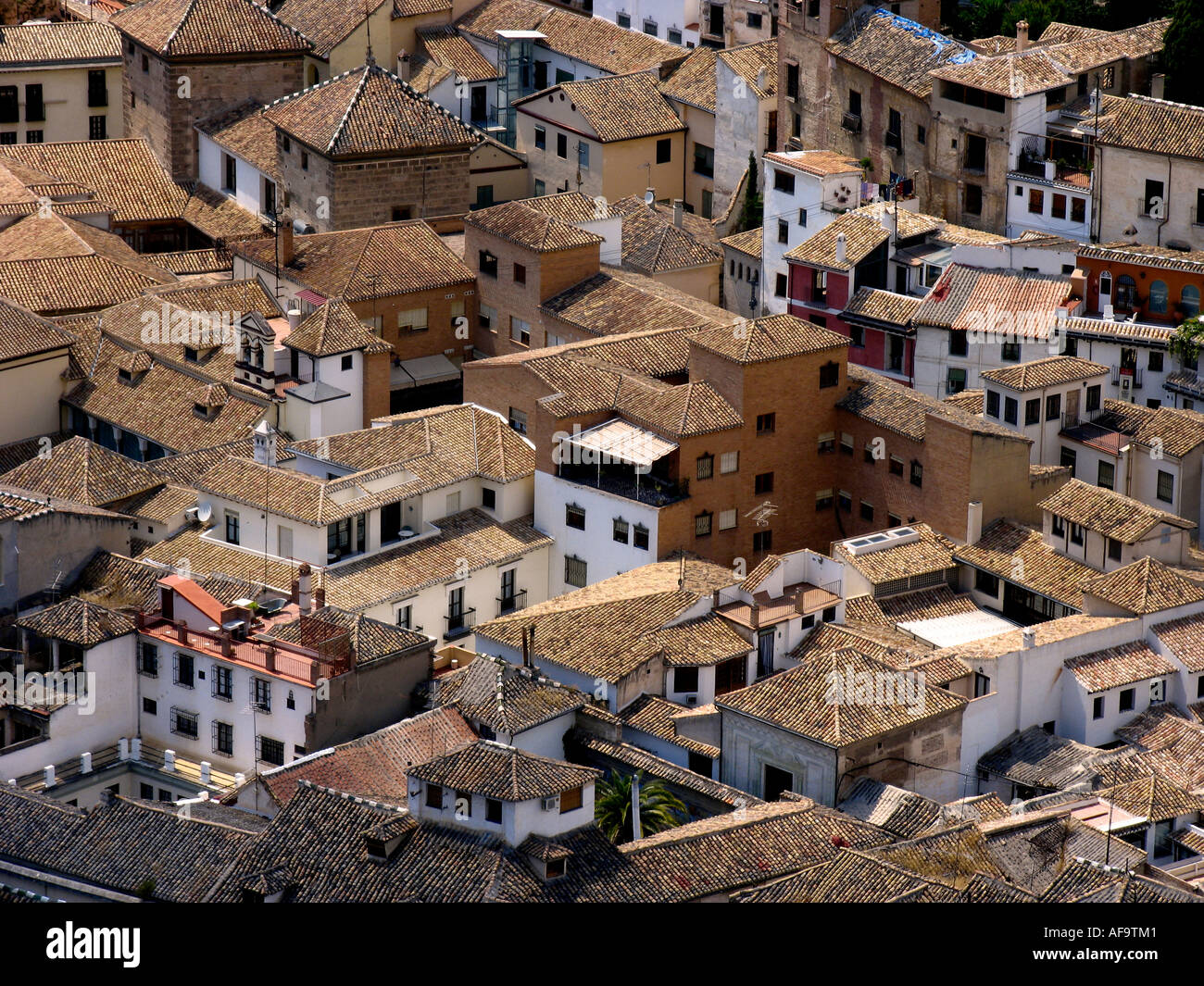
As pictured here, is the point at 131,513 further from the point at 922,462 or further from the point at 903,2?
the point at 903,2

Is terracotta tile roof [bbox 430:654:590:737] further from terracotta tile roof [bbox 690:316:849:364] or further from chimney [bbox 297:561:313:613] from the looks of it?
terracotta tile roof [bbox 690:316:849:364]

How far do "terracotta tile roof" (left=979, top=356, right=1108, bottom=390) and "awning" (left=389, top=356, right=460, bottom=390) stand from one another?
18123 mm

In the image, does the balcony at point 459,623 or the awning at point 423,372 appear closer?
the balcony at point 459,623

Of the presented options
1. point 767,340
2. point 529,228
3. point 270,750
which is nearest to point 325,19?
point 529,228

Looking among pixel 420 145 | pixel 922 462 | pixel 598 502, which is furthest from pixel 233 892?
pixel 420 145

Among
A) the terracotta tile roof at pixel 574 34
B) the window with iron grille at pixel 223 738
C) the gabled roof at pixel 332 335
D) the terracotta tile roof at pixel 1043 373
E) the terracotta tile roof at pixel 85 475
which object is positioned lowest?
the window with iron grille at pixel 223 738

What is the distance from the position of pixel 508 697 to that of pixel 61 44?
49.1 metres

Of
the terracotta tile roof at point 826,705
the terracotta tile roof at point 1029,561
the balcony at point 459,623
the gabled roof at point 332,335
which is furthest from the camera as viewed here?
the gabled roof at point 332,335

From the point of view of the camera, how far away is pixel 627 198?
274 feet

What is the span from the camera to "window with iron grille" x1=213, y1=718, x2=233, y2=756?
5966 centimetres

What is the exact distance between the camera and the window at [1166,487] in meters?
65.6

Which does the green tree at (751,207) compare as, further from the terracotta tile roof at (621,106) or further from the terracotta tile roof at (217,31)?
the terracotta tile roof at (217,31)

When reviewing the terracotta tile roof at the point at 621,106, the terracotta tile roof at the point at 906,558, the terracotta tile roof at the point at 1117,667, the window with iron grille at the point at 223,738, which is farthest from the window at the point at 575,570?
the terracotta tile roof at the point at 621,106

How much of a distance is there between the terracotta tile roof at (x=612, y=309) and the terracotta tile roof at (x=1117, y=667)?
17.4 metres
